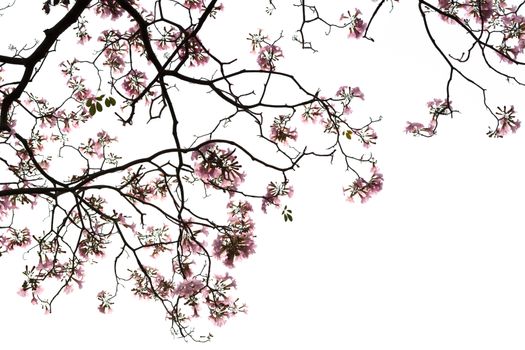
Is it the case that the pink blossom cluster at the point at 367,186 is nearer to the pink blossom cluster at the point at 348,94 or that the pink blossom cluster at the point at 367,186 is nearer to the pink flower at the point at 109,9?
the pink blossom cluster at the point at 348,94

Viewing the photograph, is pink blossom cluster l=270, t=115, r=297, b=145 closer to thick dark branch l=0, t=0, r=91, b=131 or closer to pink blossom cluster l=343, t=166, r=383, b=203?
pink blossom cluster l=343, t=166, r=383, b=203

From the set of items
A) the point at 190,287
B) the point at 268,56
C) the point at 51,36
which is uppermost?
the point at 268,56

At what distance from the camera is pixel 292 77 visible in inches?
117

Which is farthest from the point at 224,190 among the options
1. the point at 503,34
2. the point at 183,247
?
the point at 503,34

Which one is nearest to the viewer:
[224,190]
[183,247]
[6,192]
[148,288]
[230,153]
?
[6,192]

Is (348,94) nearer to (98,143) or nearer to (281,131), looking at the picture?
(281,131)

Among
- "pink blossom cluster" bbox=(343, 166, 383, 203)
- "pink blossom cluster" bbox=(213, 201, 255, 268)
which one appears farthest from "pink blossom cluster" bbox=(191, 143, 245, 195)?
"pink blossom cluster" bbox=(343, 166, 383, 203)

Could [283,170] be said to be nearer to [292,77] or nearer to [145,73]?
[292,77]

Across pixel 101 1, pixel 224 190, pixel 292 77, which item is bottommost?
pixel 224 190

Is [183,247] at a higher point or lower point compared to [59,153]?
lower

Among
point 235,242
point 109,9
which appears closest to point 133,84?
point 109,9

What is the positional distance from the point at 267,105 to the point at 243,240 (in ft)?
3.17

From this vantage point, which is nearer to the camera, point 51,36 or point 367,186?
point 51,36

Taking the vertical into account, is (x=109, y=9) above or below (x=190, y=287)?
above
